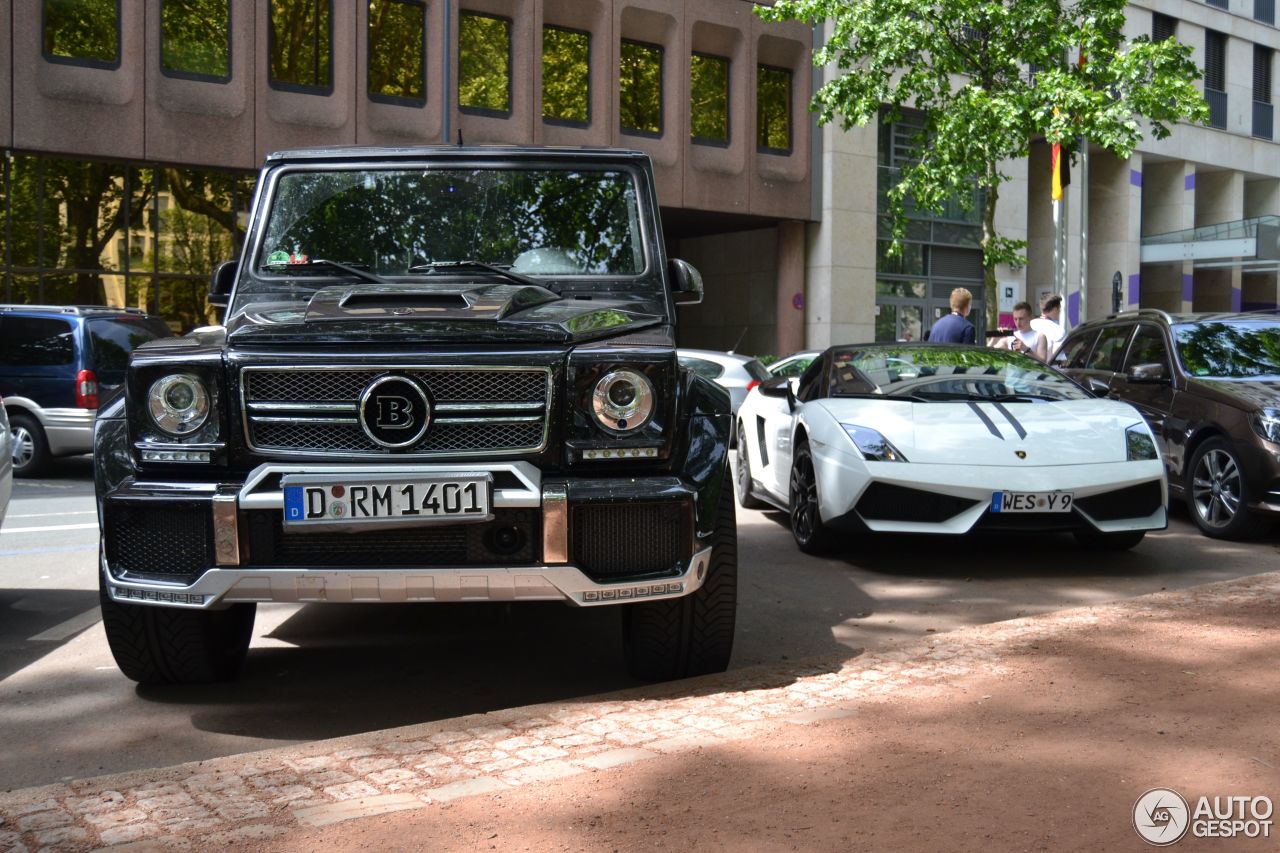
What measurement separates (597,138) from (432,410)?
79.0 ft

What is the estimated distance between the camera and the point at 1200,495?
396 inches

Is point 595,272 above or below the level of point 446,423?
above

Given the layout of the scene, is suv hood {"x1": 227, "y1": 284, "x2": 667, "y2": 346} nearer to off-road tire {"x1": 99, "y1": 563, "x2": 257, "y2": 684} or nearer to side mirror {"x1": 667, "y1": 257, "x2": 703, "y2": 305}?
side mirror {"x1": 667, "y1": 257, "x2": 703, "y2": 305}

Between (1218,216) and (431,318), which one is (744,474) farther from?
(1218,216)

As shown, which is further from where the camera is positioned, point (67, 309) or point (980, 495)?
point (67, 309)

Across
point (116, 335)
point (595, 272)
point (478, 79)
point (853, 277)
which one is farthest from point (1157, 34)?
point (595, 272)

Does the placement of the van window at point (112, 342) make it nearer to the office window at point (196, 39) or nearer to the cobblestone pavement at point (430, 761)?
the office window at point (196, 39)

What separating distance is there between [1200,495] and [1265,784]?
22.8 feet

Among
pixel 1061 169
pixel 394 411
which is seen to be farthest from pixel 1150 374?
pixel 1061 169

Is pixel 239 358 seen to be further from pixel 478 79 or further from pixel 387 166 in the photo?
pixel 478 79

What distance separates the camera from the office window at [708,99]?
30.0 metres

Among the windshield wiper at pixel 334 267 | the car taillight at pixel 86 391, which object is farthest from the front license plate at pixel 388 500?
the car taillight at pixel 86 391

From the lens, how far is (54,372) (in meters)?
14.8

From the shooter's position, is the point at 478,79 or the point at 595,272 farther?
the point at 478,79
